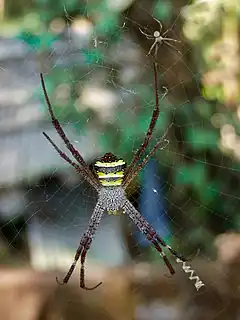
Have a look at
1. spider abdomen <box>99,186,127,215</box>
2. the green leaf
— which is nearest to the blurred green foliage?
the green leaf

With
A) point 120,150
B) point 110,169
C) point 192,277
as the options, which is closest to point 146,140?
point 110,169

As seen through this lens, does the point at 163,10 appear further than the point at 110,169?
Yes

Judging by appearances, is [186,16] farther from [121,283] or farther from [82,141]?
[121,283]

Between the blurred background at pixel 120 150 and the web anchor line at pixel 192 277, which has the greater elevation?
the blurred background at pixel 120 150

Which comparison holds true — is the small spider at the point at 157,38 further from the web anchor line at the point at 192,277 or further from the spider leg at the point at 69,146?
the web anchor line at the point at 192,277

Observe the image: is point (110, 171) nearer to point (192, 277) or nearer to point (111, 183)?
point (111, 183)

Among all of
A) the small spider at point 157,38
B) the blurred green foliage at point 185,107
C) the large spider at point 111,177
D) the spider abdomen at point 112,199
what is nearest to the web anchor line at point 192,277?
the blurred green foliage at point 185,107

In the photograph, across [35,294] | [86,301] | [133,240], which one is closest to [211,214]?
[133,240]
